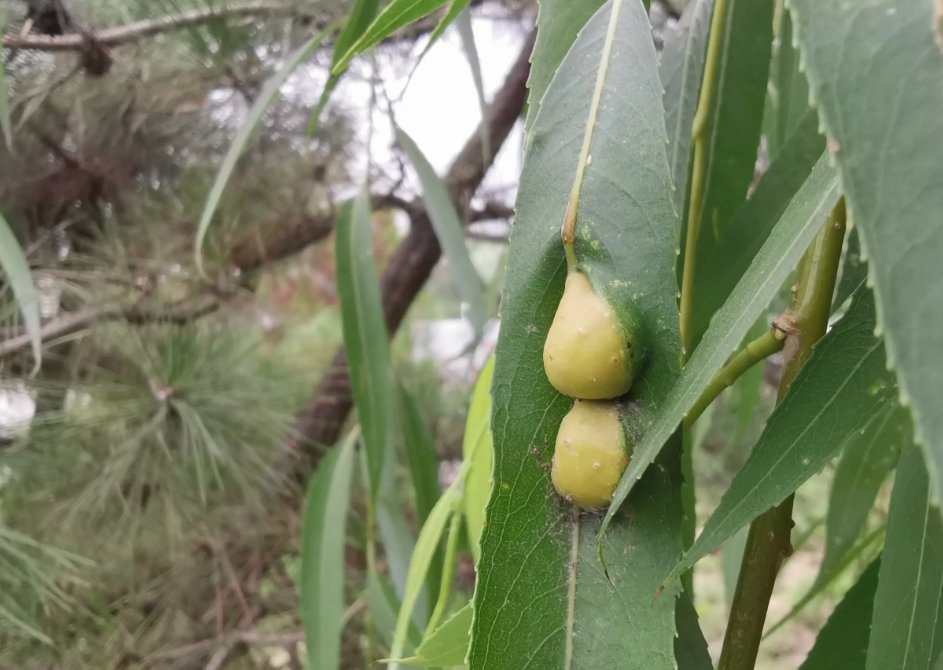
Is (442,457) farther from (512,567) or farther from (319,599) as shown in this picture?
(512,567)

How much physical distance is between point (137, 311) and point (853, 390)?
73 centimetres

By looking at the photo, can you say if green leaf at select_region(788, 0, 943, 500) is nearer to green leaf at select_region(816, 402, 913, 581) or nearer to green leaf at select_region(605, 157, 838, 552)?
green leaf at select_region(605, 157, 838, 552)

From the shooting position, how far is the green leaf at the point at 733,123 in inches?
13.5

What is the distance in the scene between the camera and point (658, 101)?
7.9 inches

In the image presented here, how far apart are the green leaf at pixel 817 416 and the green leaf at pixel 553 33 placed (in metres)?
0.14

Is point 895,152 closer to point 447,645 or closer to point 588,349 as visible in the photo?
point 588,349

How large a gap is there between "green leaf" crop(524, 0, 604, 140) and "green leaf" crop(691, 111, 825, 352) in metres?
0.14

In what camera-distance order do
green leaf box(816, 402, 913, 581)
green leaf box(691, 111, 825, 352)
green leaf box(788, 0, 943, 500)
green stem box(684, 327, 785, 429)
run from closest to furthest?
green leaf box(788, 0, 943, 500)
green stem box(684, 327, 785, 429)
green leaf box(691, 111, 825, 352)
green leaf box(816, 402, 913, 581)

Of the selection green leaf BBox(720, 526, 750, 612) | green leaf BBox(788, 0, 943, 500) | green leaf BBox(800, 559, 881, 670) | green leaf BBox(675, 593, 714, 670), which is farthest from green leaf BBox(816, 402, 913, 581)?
green leaf BBox(788, 0, 943, 500)

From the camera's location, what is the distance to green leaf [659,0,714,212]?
0.94 ft

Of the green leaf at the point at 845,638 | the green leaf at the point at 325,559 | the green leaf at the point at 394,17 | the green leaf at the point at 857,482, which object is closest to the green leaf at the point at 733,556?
the green leaf at the point at 857,482

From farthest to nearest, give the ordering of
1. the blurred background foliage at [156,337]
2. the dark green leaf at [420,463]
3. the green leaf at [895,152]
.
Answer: the blurred background foliage at [156,337], the dark green leaf at [420,463], the green leaf at [895,152]

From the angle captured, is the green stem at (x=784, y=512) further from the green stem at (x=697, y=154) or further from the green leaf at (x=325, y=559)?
the green leaf at (x=325, y=559)

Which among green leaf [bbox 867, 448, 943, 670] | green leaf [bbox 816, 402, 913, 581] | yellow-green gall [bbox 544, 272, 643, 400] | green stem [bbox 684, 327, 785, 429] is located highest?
yellow-green gall [bbox 544, 272, 643, 400]
